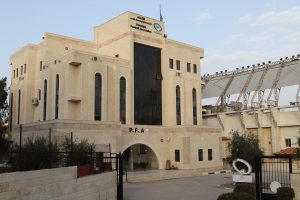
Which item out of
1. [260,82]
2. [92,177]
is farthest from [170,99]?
[92,177]

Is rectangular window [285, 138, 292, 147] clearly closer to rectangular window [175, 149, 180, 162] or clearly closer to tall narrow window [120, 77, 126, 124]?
rectangular window [175, 149, 180, 162]

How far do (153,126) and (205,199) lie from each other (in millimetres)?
17810

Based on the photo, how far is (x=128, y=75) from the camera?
35312 millimetres

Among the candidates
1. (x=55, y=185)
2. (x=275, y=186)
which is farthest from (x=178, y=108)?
(x=55, y=185)

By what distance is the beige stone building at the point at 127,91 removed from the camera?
3225cm

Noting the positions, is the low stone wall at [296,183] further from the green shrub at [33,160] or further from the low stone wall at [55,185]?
the green shrub at [33,160]

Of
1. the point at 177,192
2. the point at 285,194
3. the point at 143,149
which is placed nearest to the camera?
the point at 285,194

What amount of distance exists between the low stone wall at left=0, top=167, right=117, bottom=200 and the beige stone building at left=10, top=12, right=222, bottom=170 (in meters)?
13.4

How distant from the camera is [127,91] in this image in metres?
35.0

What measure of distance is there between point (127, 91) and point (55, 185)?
78.4 feet

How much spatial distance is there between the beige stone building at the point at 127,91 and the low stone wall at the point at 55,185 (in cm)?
1338

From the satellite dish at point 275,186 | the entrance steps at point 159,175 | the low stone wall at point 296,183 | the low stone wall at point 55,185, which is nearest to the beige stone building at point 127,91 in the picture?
the entrance steps at point 159,175

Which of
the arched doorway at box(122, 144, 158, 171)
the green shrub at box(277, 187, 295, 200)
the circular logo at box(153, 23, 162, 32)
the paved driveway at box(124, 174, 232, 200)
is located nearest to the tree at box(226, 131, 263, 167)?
the paved driveway at box(124, 174, 232, 200)

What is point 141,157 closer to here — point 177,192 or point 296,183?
point 177,192
